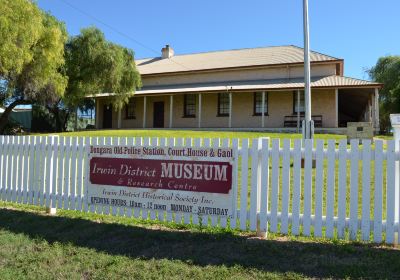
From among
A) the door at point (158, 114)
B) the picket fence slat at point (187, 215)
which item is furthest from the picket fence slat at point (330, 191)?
the door at point (158, 114)

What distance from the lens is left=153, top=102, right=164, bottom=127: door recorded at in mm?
33281

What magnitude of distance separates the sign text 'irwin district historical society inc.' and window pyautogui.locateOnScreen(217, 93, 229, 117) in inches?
943

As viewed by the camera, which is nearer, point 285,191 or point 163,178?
point 285,191

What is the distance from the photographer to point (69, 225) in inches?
263

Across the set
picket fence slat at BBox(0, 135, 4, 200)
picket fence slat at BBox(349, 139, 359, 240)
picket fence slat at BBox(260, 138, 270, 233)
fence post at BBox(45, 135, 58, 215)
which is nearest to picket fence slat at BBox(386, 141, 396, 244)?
picket fence slat at BBox(349, 139, 359, 240)

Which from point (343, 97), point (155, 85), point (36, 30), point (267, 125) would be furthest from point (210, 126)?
point (36, 30)

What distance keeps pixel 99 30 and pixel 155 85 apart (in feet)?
21.1

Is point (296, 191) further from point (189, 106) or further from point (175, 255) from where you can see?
point (189, 106)

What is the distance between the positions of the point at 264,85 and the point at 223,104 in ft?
11.4

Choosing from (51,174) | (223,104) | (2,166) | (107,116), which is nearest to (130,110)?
(107,116)

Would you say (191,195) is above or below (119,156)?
below

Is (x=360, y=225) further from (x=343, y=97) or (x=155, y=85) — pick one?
(x=155, y=85)

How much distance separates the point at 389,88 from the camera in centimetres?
4138

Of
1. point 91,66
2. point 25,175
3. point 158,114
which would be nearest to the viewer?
point 25,175
